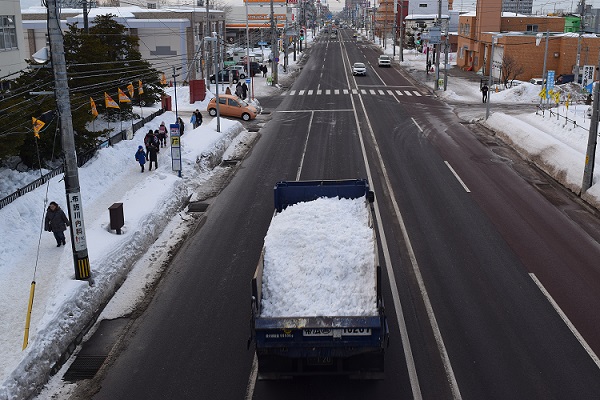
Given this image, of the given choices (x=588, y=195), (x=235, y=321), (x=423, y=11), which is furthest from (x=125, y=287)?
(x=423, y=11)

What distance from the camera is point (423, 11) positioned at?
149 metres

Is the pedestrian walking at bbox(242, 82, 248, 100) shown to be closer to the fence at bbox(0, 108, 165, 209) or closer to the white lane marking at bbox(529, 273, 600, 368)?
the fence at bbox(0, 108, 165, 209)

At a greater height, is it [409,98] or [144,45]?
[144,45]

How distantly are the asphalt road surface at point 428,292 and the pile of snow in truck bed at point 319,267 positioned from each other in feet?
4.58

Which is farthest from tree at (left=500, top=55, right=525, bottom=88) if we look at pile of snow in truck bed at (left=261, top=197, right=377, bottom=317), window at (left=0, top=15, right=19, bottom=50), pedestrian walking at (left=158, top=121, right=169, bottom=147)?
pile of snow in truck bed at (left=261, top=197, right=377, bottom=317)

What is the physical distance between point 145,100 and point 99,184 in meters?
16.3

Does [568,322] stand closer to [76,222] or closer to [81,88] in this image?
[76,222]

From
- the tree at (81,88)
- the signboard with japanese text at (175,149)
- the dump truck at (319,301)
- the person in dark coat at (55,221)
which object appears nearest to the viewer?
the dump truck at (319,301)

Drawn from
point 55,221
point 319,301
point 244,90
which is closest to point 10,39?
point 55,221

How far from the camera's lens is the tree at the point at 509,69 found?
5658 cm

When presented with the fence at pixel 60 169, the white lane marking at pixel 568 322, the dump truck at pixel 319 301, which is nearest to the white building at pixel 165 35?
the fence at pixel 60 169

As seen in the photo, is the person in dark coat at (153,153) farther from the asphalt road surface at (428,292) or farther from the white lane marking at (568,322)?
the white lane marking at (568,322)

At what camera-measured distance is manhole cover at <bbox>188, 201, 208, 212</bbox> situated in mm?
20984

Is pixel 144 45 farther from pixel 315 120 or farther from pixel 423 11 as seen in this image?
pixel 423 11
